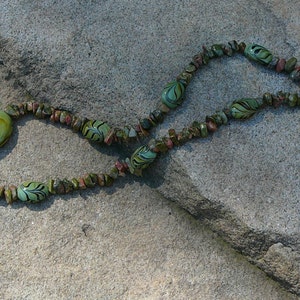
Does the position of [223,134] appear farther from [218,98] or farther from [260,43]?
[260,43]

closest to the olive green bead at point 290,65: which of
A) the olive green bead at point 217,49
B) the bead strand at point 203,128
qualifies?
the bead strand at point 203,128

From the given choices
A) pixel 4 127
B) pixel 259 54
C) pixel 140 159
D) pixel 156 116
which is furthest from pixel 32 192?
pixel 259 54

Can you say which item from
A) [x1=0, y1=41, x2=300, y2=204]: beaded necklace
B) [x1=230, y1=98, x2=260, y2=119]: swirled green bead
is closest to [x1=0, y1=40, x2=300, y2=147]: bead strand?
[x1=0, y1=41, x2=300, y2=204]: beaded necklace

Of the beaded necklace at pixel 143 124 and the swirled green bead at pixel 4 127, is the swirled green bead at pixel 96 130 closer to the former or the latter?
the beaded necklace at pixel 143 124

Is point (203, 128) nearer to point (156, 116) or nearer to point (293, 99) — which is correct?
point (156, 116)

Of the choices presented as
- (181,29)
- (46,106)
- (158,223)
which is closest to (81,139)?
(46,106)
